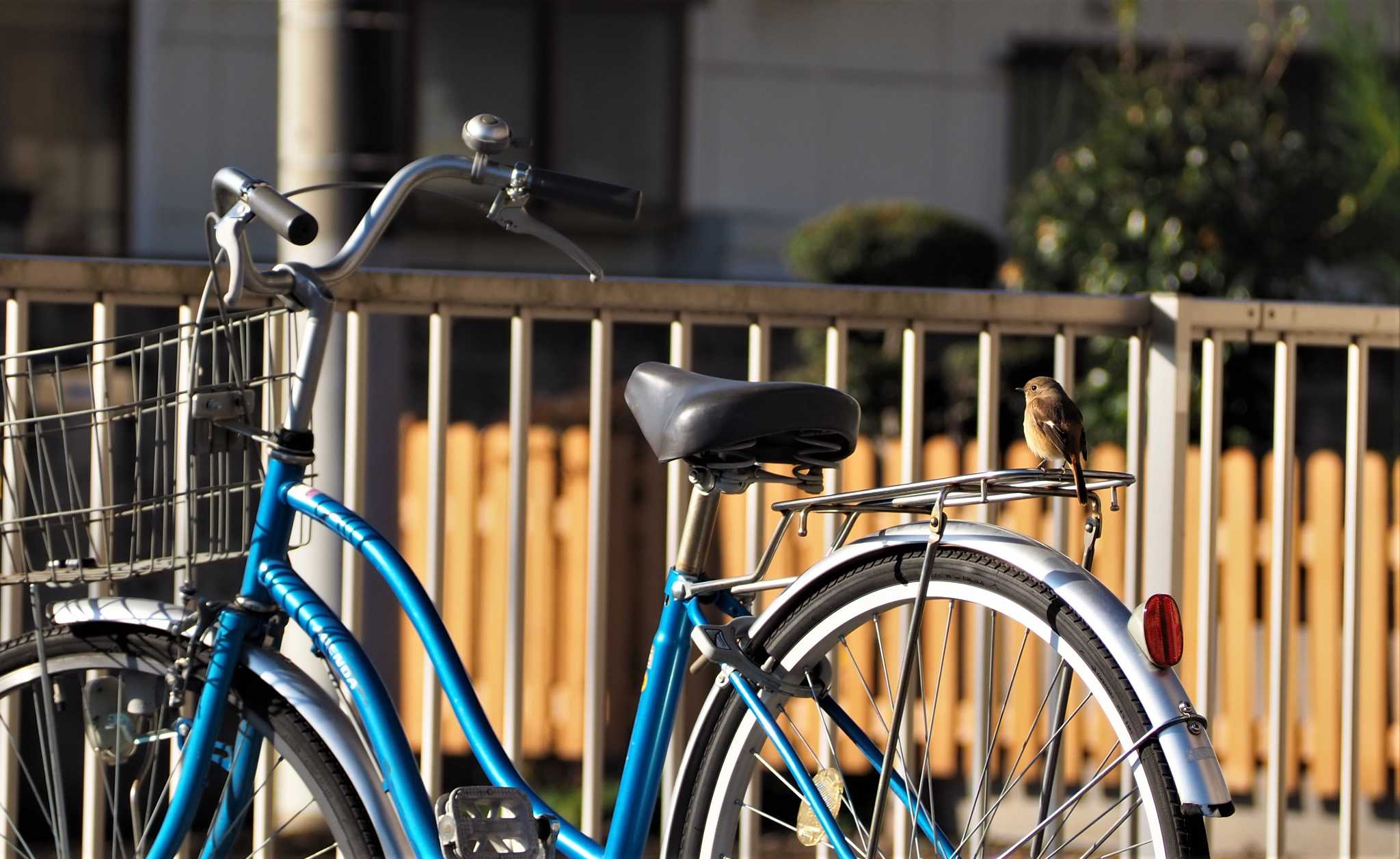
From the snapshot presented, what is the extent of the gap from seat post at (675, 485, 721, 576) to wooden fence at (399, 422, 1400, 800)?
8.24 ft

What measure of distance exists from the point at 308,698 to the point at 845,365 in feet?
4.03

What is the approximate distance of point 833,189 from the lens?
14672mm

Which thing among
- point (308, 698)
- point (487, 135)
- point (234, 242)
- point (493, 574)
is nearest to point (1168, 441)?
point (487, 135)

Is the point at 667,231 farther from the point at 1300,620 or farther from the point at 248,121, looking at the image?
the point at 1300,620

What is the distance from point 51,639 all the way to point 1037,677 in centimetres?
359

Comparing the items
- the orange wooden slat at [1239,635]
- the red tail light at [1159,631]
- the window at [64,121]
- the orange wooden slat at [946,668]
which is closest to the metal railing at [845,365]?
the red tail light at [1159,631]

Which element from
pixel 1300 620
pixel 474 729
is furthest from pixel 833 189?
pixel 474 729

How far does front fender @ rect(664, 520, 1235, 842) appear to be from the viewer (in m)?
1.67

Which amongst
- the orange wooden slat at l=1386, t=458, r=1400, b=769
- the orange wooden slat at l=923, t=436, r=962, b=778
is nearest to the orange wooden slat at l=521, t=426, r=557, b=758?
the orange wooden slat at l=923, t=436, r=962, b=778

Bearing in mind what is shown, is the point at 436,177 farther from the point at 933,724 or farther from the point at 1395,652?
the point at 1395,652

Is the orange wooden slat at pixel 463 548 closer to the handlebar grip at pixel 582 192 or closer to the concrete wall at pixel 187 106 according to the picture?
the handlebar grip at pixel 582 192

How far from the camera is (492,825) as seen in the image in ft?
7.00

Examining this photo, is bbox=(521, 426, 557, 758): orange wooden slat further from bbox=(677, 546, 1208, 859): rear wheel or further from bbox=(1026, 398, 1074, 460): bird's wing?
bbox=(1026, 398, 1074, 460): bird's wing

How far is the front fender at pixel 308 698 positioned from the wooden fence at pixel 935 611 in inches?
101
